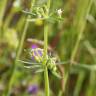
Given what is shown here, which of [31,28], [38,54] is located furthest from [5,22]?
[38,54]

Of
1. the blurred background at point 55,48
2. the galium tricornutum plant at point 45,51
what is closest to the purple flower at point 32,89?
the blurred background at point 55,48

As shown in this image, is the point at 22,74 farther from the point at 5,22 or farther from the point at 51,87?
the point at 5,22

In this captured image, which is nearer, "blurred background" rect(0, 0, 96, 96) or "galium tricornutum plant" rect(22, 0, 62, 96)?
"galium tricornutum plant" rect(22, 0, 62, 96)

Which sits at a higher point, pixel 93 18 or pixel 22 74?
pixel 93 18

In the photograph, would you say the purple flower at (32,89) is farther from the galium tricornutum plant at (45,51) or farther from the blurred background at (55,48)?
the galium tricornutum plant at (45,51)

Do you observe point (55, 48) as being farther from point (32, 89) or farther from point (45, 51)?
point (45, 51)

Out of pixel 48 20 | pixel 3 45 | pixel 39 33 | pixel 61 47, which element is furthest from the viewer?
pixel 39 33

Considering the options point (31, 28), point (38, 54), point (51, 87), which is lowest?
point (51, 87)

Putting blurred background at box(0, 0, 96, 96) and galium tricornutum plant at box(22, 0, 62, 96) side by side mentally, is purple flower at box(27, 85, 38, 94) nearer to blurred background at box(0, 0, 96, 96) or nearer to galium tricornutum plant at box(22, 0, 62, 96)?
blurred background at box(0, 0, 96, 96)

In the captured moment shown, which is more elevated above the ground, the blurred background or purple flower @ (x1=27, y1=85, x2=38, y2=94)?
the blurred background

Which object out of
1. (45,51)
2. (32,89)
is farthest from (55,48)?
(45,51)

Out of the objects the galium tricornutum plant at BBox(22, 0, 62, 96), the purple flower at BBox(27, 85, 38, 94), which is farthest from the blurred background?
the galium tricornutum plant at BBox(22, 0, 62, 96)
